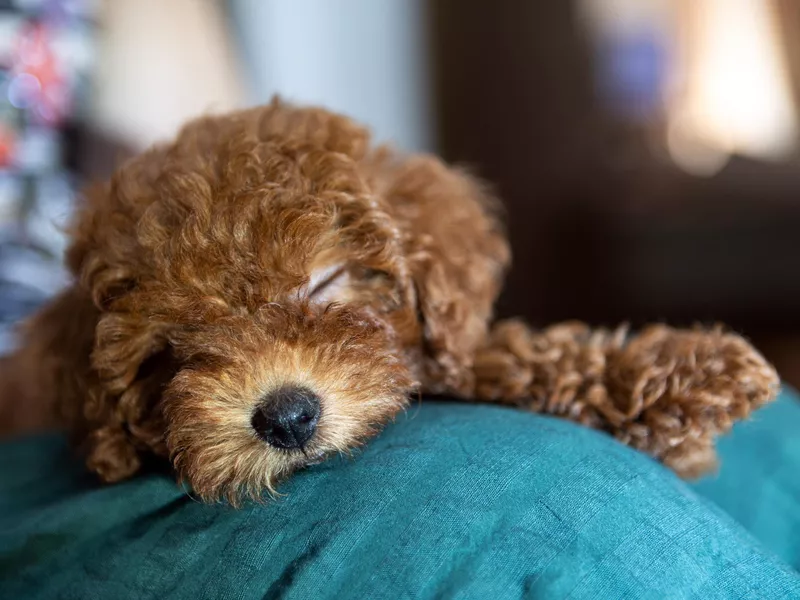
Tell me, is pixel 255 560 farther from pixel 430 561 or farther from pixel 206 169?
pixel 206 169

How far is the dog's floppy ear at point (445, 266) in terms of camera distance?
6.24 ft

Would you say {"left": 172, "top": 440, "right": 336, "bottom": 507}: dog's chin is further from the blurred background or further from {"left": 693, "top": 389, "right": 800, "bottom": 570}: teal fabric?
the blurred background

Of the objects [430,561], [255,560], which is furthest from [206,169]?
[430,561]

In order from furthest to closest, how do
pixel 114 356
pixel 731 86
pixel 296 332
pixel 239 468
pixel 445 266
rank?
1. pixel 731 86
2. pixel 445 266
3. pixel 114 356
4. pixel 296 332
5. pixel 239 468

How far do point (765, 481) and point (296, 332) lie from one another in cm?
128

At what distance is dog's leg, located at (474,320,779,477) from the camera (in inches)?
68.3

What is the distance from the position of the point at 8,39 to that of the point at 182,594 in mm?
3773

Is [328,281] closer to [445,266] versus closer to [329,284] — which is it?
[329,284]

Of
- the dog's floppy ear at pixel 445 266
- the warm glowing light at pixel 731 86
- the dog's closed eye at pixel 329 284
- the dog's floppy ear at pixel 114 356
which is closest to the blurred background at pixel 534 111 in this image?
the warm glowing light at pixel 731 86

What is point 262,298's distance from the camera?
1.66 m

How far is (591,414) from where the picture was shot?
187 centimetres

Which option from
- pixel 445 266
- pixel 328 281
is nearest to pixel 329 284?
pixel 328 281


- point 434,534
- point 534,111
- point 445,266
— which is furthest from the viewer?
point 534,111

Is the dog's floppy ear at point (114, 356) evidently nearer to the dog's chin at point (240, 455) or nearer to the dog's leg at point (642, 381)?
the dog's chin at point (240, 455)
